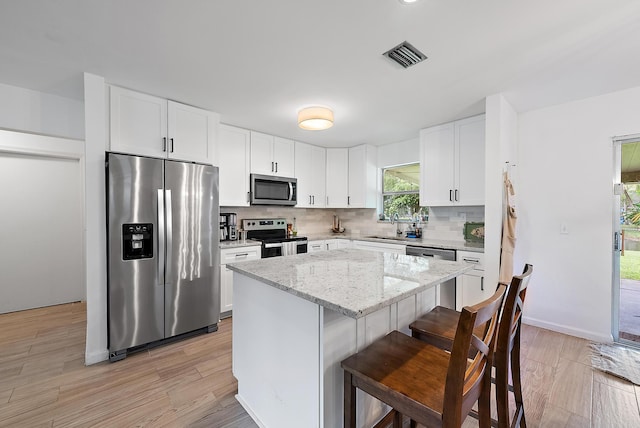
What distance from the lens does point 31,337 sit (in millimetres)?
2734

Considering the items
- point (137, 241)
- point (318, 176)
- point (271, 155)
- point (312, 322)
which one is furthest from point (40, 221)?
point (312, 322)

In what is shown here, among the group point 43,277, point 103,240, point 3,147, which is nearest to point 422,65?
point 103,240

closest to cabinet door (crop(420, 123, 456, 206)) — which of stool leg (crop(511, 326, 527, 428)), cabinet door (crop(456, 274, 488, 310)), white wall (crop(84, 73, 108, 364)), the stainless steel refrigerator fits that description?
cabinet door (crop(456, 274, 488, 310))

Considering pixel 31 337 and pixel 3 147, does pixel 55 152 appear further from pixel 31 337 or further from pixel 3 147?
pixel 31 337

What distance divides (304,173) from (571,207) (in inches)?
131

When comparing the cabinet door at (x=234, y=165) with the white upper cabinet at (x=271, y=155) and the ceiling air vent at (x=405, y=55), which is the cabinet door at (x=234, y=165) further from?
the ceiling air vent at (x=405, y=55)

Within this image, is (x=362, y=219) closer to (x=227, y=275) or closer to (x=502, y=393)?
(x=227, y=275)

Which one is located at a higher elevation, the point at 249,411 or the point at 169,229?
the point at 169,229

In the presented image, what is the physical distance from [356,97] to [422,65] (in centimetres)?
73

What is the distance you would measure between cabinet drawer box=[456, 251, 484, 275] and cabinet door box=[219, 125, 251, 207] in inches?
108

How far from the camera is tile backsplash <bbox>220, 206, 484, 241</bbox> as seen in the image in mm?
3650

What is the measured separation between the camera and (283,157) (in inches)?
161

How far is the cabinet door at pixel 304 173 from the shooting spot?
14.1 feet

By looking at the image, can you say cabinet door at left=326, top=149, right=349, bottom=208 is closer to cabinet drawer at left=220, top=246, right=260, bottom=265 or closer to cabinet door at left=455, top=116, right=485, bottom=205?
cabinet drawer at left=220, top=246, right=260, bottom=265
